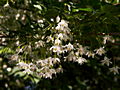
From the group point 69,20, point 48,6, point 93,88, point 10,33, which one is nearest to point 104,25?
point 69,20

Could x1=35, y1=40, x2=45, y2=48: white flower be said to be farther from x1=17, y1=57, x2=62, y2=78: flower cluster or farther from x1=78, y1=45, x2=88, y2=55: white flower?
x1=78, y1=45, x2=88, y2=55: white flower

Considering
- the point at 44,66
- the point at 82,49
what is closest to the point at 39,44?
the point at 44,66

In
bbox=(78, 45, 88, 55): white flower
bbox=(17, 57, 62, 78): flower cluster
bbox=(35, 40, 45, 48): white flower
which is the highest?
bbox=(35, 40, 45, 48): white flower

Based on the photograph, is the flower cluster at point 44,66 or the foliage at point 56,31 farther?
the flower cluster at point 44,66

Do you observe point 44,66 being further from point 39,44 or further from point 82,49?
point 82,49

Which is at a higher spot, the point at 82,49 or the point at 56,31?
the point at 56,31

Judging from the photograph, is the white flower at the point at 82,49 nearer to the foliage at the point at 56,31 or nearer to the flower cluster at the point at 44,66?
the foliage at the point at 56,31

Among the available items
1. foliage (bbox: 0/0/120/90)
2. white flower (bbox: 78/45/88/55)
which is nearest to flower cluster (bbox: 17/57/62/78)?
foliage (bbox: 0/0/120/90)

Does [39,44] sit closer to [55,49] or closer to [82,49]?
[55,49]

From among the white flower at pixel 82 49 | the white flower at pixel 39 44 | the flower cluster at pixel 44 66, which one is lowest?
the flower cluster at pixel 44 66

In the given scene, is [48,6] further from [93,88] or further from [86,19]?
[93,88]

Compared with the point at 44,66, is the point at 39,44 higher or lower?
→ higher

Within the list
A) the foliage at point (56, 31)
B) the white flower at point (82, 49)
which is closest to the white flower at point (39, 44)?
the foliage at point (56, 31)

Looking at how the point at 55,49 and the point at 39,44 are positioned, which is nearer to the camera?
the point at 55,49
